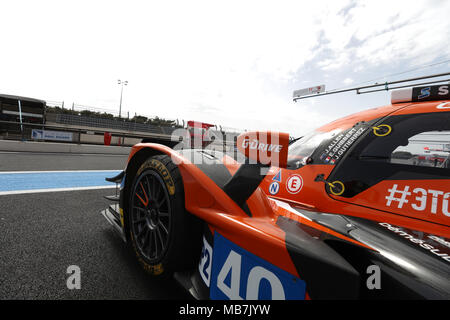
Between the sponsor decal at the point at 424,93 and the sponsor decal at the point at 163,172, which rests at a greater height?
the sponsor decal at the point at 424,93

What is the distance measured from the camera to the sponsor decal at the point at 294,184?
1549mm

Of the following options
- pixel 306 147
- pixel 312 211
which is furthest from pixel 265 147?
pixel 306 147

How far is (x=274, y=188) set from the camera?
1.70 meters

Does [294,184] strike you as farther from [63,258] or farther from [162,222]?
[63,258]

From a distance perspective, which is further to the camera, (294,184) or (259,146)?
(294,184)

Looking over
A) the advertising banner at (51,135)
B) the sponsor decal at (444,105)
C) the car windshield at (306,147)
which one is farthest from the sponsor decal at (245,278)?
the advertising banner at (51,135)

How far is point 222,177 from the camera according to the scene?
1.11m

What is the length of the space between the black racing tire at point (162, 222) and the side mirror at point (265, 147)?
1.42 ft

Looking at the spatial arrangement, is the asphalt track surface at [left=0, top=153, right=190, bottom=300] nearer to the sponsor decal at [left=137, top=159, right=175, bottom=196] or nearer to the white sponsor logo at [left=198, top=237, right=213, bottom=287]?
the white sponsor logo at [left=198, top=237, right=213, bottom=287]

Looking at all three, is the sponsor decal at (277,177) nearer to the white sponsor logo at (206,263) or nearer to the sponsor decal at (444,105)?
the white sponsor logo at (206,263)

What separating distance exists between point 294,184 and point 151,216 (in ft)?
3.19

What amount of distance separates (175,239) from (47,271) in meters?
0.95
